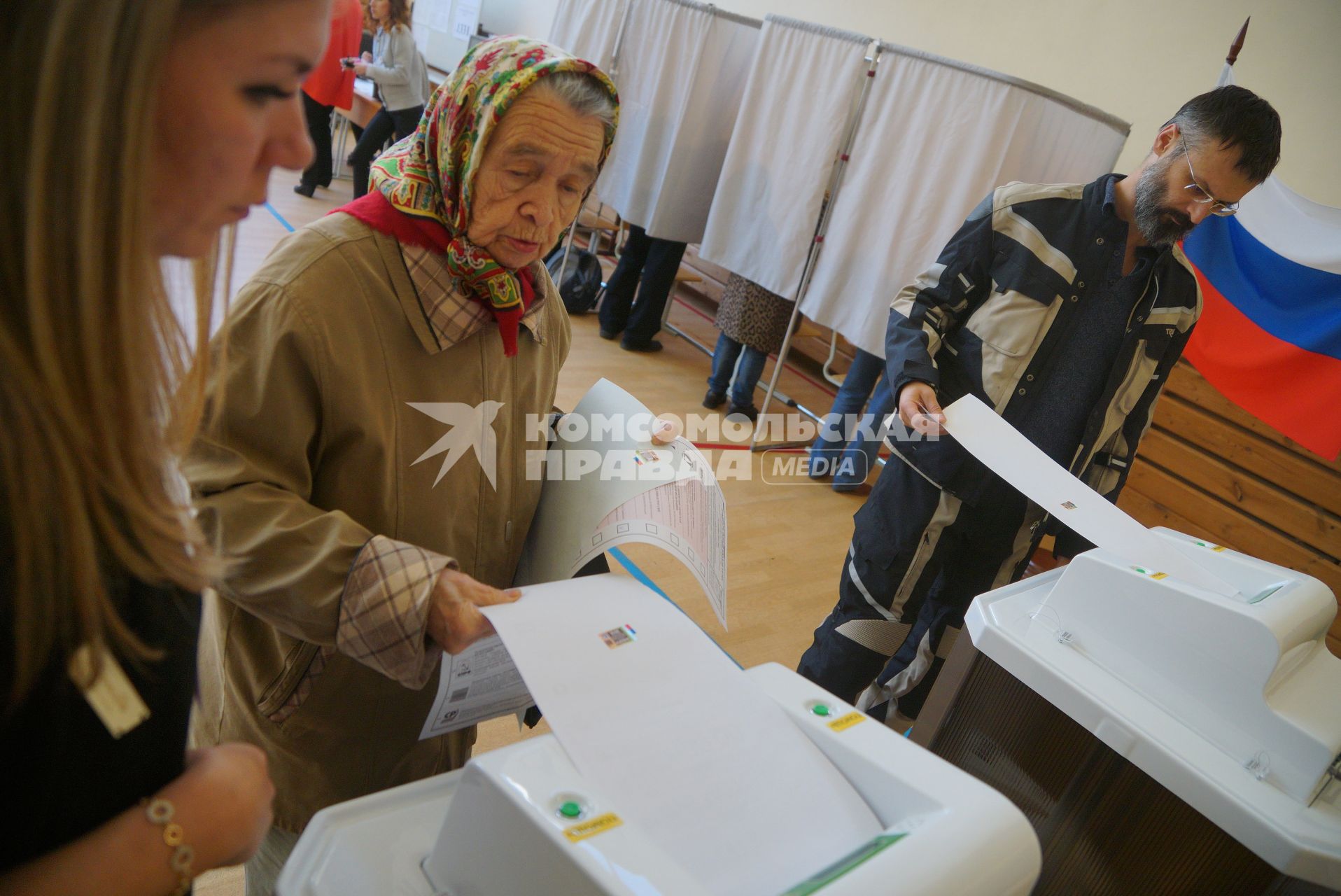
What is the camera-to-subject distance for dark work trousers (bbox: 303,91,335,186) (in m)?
5.87

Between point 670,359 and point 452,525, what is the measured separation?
421 centimetres

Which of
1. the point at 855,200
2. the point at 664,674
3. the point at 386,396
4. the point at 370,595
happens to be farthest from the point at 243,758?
the point at 855,200

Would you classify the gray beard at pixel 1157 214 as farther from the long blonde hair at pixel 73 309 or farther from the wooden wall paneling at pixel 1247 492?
the wooden wall paneling at pixel 1247 492

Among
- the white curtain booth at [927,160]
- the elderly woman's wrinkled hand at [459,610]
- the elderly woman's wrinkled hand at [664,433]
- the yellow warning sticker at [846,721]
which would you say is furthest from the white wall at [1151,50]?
the elderly woman's wrinkled hand at [459,610]

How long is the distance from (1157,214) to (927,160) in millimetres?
1928

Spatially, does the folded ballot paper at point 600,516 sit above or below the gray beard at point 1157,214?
below

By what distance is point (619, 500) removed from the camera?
1016mm

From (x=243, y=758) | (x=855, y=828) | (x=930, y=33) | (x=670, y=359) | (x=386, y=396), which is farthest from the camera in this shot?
(x=670, y=359)

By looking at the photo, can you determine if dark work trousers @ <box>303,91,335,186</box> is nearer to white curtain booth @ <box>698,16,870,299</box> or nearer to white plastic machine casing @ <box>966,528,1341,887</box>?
white curtain booth @ <box>698,16,870,299</box>

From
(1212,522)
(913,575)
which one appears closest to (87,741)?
(913,575)

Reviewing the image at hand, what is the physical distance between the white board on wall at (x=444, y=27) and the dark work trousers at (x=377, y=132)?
2.45 metres

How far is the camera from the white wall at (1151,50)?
10.7 ft

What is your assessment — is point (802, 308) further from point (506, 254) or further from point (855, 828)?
point (855, 828)

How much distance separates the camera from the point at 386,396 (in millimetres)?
957
